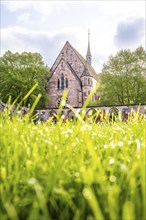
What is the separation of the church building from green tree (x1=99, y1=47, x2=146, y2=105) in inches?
307

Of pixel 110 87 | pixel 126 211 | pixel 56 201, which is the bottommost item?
pixel 56 201

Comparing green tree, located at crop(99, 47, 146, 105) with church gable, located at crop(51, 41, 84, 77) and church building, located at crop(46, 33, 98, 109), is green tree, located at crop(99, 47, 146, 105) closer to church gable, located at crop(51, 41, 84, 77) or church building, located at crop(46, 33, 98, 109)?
church building, located at crop(46, 33, 98, 109)

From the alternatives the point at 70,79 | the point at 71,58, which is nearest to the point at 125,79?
the point at 70,79

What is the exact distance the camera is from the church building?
5791 centimetres

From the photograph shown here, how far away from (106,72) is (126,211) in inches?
1974

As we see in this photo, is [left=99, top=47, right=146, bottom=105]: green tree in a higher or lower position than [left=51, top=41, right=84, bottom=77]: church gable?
lower

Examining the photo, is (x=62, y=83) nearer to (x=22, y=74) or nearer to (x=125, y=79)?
(x=22, y=74)

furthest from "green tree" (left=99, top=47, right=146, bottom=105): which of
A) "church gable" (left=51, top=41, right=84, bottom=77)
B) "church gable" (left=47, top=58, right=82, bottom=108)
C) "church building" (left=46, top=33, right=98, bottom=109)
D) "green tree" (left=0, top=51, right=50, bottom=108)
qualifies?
"green tree" (left=0, top=51, right=50, bottom=108)

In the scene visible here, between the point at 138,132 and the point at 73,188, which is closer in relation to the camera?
the point at 73,188

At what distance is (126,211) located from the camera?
86cm

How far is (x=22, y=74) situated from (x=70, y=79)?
9.30 m

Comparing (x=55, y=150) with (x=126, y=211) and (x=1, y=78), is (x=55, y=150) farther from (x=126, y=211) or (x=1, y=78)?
(x=1, y=78)

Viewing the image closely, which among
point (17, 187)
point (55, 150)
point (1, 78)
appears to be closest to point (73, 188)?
point (17, 187)

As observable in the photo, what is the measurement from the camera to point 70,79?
194 ft
